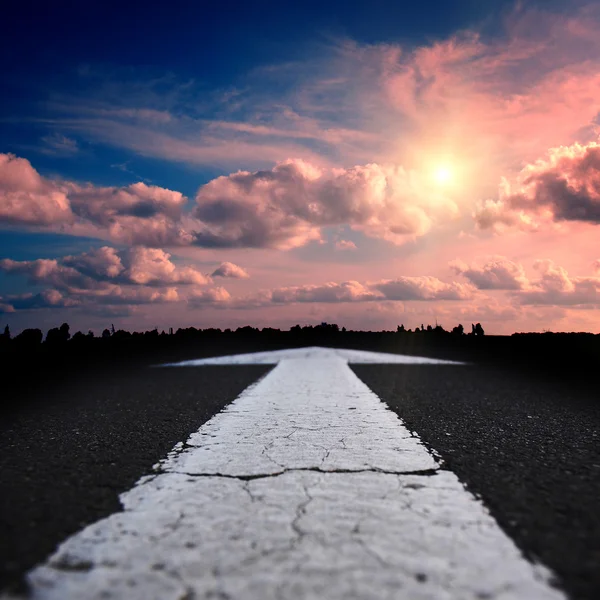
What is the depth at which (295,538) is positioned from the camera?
2.61m

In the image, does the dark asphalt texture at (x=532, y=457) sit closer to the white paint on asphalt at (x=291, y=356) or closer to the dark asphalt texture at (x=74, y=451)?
the dark asphalt texture at (x=74, y=451)

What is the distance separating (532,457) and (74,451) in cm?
411

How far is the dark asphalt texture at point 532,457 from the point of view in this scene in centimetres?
257

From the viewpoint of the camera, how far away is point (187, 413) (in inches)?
286

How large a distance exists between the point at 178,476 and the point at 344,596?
2.12 metres

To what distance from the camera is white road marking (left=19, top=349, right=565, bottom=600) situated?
2154mm

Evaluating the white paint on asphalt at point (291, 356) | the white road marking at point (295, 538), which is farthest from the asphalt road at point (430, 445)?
the white paint on asphalt at point (291, 356)

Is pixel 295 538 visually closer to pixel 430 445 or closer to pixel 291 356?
pixel 430 445

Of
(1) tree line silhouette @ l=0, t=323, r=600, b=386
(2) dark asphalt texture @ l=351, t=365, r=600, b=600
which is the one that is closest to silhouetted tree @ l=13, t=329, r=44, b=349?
(1) tree line silhouette @ l=0, t=323, r=600, b=386

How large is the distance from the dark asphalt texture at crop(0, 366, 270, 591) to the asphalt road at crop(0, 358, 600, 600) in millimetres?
11

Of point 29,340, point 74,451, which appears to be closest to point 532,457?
point 74,451

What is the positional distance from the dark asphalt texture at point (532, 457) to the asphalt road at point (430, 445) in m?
0.01

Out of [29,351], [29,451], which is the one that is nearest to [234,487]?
[29,451]

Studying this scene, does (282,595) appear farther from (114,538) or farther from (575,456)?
(575,456)
